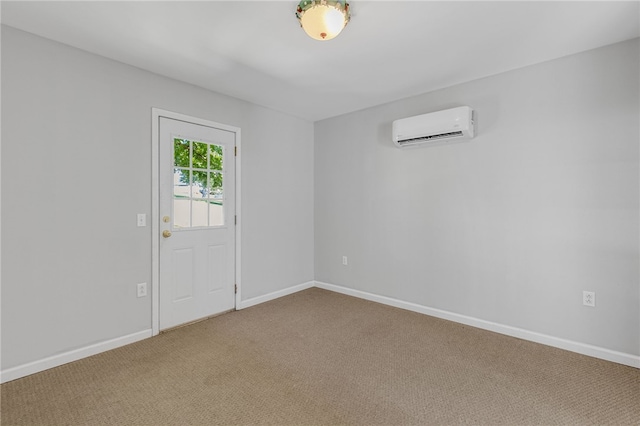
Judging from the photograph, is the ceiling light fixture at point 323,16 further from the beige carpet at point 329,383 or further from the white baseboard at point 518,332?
the white baseboard at point 518,332

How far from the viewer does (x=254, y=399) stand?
74.2 inches

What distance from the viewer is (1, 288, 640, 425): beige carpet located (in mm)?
1742

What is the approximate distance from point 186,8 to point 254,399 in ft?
7.91

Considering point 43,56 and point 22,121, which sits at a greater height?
point 43,56

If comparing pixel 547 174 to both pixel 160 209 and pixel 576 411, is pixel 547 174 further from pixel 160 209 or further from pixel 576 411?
pixel 160 209

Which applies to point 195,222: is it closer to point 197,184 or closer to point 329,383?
point 197,184

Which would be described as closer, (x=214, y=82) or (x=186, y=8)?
(x=186, y=8)

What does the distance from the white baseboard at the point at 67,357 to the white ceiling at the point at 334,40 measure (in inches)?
90.3

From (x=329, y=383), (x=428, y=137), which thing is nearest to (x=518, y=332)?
(x=329, y=383)

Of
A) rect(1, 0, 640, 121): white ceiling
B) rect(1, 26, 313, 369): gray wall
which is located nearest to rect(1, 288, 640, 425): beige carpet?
rect(1, 26, 313, 369): gray wall

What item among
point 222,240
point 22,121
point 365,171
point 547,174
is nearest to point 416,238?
point 365,171

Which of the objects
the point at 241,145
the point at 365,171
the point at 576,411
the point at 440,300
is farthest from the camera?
the point at 365,171

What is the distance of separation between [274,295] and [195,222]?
4.54ft

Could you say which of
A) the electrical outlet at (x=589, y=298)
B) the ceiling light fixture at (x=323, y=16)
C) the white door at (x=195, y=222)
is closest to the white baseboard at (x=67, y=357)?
the white door at (x=195, y=222)
